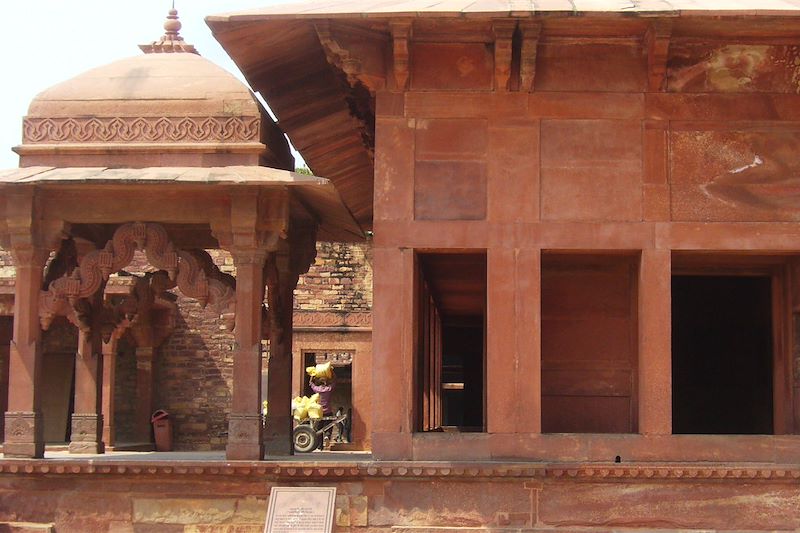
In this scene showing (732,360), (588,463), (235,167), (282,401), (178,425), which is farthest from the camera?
(178,425)

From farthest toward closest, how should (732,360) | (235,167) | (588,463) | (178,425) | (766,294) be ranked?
(178,425) → (732,360) → (766,294) → (235,167) → (588,463)

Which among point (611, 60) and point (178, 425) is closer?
point (611, 60)

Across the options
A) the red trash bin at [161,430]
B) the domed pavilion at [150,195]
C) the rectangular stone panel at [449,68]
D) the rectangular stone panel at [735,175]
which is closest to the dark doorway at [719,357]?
the rectangular stone panel at [735,175]

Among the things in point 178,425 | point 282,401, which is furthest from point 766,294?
point 178,425

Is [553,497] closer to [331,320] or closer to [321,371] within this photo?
[331,320]

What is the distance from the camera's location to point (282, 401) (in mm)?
13109

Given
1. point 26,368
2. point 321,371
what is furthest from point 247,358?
point 321,371

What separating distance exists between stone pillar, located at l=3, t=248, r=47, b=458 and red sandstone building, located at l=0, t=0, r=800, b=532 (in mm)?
21

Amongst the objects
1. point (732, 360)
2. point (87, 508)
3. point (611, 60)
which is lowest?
point (87, 508)

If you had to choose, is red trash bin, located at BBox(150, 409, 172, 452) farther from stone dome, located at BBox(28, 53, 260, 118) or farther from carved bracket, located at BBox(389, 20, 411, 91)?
carved bracket, located at BBox(389, 20, 411, 91)

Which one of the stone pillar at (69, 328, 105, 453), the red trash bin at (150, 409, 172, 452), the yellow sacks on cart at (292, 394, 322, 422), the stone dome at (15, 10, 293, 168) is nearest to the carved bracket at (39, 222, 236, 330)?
the stone dome at (15, 10, 293, 168)

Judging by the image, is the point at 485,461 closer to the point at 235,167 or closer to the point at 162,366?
the point at 235,167

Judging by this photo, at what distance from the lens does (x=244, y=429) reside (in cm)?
1009

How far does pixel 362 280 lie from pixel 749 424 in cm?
1087
